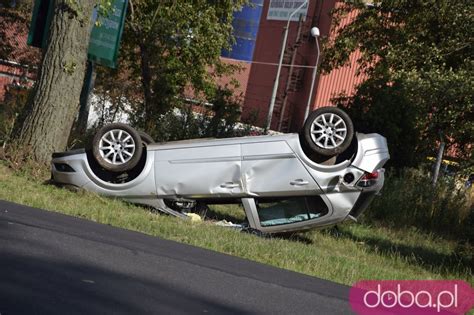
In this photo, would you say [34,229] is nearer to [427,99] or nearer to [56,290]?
[56,290]

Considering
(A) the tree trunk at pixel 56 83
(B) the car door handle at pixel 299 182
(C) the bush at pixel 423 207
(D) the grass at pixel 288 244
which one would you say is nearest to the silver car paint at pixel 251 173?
(B) the car door handle at pixel 299 182

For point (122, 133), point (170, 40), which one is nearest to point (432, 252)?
point (122, 133)

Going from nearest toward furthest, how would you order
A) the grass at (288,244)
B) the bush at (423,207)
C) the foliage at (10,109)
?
the grass at (288,244), the foliage at (10,109), the bush at (423,207)

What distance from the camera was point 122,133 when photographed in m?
12.9

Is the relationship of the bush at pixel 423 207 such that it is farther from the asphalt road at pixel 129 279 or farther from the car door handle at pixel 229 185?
the asphalt road at pixel 129 279

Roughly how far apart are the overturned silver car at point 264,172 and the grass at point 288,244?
38 cm

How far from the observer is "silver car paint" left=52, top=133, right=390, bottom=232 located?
1210 centimetres

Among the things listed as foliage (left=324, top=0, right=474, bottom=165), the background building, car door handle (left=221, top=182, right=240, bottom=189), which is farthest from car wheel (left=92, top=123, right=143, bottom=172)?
the background building

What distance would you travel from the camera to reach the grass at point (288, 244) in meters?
10.1

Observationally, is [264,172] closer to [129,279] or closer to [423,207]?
[129,279]

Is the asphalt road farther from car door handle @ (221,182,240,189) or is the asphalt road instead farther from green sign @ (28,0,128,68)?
green sign @ (28,0,128,68)

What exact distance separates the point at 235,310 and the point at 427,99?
11.7m

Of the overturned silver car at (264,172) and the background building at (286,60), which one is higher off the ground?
the background building at (286,60)

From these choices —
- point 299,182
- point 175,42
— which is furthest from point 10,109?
point 175,42
